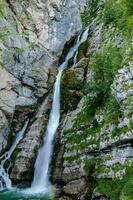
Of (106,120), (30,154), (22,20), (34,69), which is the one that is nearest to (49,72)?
(34,69)

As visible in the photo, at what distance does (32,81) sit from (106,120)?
10.3m

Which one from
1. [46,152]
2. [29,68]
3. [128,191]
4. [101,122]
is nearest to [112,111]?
[101,122]

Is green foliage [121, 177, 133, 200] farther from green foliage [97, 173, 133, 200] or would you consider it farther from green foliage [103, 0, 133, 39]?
green foliage [103, 0, 133, 39]

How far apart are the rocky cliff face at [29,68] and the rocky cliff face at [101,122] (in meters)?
2.39

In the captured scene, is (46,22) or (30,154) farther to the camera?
(46,22)

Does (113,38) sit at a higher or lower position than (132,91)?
higher

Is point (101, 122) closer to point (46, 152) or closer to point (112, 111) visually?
point (112, 111)

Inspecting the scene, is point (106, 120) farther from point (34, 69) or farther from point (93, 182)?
point (34, 69)

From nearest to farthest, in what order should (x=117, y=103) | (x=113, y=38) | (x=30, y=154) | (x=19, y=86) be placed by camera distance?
1. (x=117, y=103)
2. (x=30, y=154)
3. (x=113, y=38)
4. (x=19, y=86)

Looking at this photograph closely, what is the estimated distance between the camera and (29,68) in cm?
3162

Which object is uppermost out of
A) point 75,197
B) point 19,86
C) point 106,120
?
point 19,86

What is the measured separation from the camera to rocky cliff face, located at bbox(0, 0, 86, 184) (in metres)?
27.4

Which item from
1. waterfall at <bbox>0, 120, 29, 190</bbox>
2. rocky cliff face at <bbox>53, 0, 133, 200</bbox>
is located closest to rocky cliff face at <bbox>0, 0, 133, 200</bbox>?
rocky cliff face at <bbox>53, 0, 133, 200</bbox>

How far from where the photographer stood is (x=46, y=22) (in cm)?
3475
